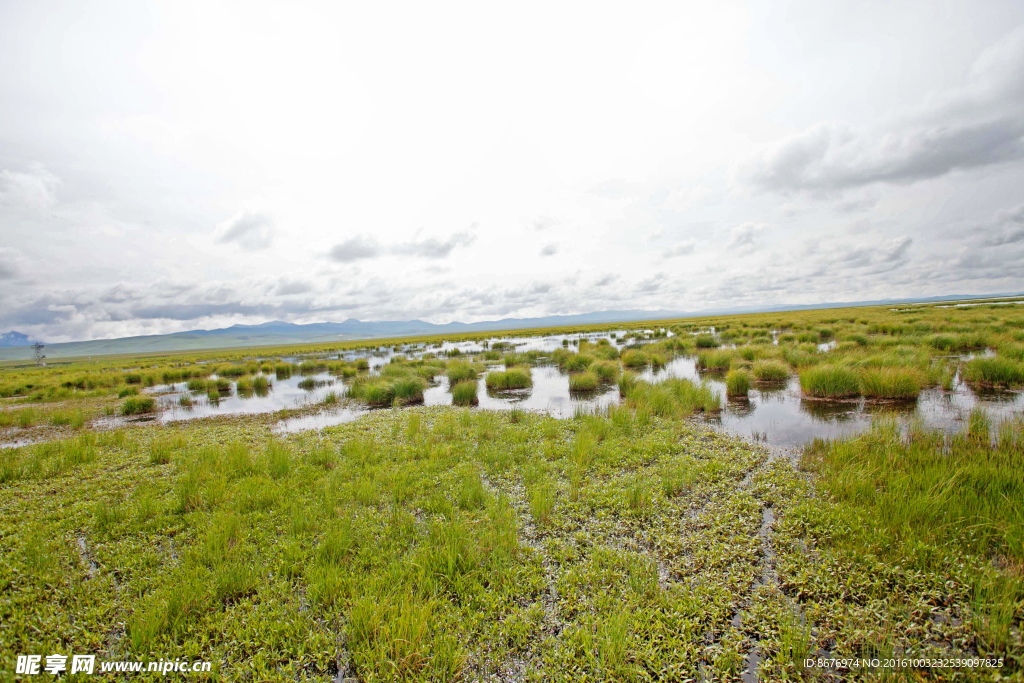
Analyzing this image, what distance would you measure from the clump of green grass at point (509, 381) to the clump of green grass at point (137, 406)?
1786cm

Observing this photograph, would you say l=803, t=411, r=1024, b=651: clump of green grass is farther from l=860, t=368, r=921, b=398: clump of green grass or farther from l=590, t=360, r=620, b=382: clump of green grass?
l=590, t=360, r=620, b=382: clump of green grass

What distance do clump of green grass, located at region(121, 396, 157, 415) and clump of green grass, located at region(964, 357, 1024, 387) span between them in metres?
37.6

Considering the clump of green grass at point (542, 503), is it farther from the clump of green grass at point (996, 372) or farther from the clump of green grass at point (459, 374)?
the clump of green grass at point (996, 372)

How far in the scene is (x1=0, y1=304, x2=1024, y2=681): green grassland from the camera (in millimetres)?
4168

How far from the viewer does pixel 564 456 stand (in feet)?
33.0

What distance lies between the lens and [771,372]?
18.4 meters

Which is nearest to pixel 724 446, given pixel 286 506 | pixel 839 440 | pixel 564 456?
pixel 839 440

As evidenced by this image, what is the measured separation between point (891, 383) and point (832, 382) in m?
1.66

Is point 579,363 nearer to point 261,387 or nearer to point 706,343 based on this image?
point 706,343

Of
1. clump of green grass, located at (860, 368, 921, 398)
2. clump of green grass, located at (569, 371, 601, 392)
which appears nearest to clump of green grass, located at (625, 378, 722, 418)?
clump of green grass, located at (569, 371, 601, 392)

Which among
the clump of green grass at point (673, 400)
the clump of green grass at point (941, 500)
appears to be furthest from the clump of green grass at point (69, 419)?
the clump of green grass at point (941, 500)

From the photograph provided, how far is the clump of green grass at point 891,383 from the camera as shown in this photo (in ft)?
44.0

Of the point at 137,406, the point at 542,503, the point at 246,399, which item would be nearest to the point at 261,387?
the point at 246,399

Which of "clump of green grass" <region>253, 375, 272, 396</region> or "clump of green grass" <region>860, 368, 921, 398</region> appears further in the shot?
"clump of green grass" <region>253, 375, 272, 396</region>
